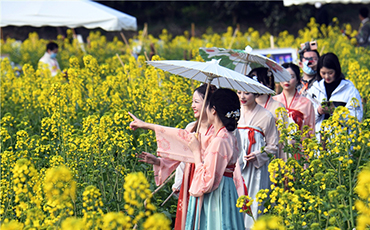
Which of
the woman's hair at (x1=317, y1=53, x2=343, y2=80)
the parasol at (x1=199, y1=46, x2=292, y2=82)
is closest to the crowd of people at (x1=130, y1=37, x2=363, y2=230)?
the parasol at (x1=199, y1=46, x2=292, y2=82)

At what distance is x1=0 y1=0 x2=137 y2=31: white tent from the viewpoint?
10.1 m

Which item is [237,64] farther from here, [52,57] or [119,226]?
[52,57]

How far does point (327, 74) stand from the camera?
4562 mm

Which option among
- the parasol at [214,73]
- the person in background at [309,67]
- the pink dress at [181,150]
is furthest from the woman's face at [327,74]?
the pink dress at [181,150]

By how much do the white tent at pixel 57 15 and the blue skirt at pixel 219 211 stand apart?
805 cm

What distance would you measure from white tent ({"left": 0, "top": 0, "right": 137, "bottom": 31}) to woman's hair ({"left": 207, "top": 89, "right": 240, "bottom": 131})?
26.0 ft

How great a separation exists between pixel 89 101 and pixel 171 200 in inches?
65.3

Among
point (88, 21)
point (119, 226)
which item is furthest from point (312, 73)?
point (88, 21)

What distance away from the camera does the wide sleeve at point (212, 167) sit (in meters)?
2.80

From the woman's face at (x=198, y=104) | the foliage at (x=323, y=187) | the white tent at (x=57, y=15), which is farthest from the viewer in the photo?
the white tent at (x=57, y=15)

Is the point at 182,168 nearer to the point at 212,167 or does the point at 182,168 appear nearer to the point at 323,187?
the point at 212,167

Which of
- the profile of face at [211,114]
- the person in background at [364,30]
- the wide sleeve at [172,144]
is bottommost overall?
the wide sleeve at [172,144]

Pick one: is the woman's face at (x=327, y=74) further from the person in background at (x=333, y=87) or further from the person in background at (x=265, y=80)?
the person in background at (x=265, y=80)

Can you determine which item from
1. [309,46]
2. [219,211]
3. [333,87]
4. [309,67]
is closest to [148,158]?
[219,211]
